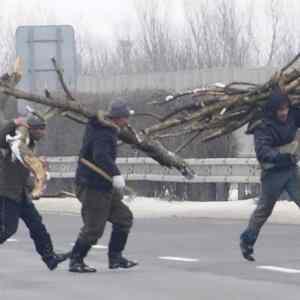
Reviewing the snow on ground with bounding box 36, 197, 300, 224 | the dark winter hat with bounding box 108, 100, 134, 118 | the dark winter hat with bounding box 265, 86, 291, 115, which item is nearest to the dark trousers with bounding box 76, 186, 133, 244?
the dark winter hat with bounding box 108, 100, 134, 118

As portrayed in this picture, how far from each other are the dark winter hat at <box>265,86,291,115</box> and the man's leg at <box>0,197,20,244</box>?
260cm

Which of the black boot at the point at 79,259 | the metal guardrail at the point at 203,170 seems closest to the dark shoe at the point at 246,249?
the black boot at the point at 79,259

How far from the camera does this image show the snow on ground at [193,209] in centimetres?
2123

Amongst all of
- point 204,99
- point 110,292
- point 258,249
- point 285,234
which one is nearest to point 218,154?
point 285,234

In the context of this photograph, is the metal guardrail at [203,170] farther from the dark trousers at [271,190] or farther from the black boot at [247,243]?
the dark trousers at [271,190]

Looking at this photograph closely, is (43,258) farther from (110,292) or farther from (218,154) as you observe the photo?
(218,154)

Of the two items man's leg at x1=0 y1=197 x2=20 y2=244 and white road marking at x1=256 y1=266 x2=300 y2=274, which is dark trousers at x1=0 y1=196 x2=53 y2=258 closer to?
man's leg at x1=0 y1=197 x2=20 y2=244

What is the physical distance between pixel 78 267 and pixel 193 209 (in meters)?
10.0

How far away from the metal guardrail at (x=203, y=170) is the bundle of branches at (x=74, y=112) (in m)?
9.39

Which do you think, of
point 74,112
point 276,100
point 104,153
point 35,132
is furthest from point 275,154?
point 35,132

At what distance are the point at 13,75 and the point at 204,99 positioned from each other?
1902 mm

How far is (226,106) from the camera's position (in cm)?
1346

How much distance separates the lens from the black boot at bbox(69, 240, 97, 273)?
43.3 feet

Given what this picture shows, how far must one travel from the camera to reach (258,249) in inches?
605
